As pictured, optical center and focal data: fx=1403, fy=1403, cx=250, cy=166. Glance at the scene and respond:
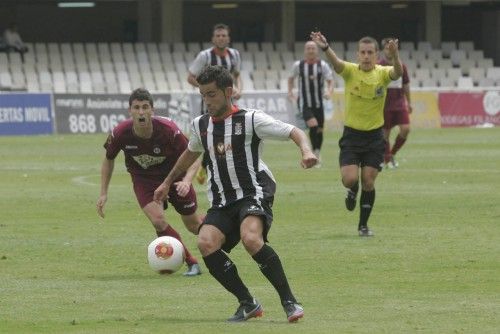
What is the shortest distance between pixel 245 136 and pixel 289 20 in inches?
1665

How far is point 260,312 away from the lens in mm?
9203

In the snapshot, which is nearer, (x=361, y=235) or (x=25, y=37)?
A: (x=361, y=235)

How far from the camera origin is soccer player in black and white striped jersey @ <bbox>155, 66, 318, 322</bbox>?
9102 millimetres

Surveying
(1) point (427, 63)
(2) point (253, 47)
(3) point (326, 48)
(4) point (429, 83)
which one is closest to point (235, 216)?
(3) point (326, 48)

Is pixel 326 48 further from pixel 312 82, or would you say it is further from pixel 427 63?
pixel 427 63

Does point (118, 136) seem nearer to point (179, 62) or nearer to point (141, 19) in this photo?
point (179, 62)

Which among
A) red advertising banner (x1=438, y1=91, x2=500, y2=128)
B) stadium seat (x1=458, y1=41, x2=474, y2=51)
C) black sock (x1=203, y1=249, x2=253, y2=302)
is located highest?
black sock (x1=203, y1=249, x2=253, y2=302)

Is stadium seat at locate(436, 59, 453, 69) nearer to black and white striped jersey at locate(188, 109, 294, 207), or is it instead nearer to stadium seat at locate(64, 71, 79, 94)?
stadium seat at locate(64, 71, 79, 94)

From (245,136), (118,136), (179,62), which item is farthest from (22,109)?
(245,136)

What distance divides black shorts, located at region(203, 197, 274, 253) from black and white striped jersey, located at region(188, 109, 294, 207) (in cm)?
4

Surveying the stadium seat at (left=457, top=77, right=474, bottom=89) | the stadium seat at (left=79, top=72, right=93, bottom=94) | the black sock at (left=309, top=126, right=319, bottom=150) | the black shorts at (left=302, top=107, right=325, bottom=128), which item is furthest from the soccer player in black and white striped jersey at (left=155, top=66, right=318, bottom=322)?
the stadium seat at (left=457, top=77, right=474, bottom=89)

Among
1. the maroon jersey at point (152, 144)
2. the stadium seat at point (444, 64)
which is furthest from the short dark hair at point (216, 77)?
the stadium seat at point (444, 64)

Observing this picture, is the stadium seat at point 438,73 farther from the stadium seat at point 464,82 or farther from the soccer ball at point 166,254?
the soccer ball at point 166,254

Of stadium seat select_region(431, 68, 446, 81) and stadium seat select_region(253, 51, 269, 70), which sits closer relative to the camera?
stadium seat select_region(253, 51, 269, 70)
